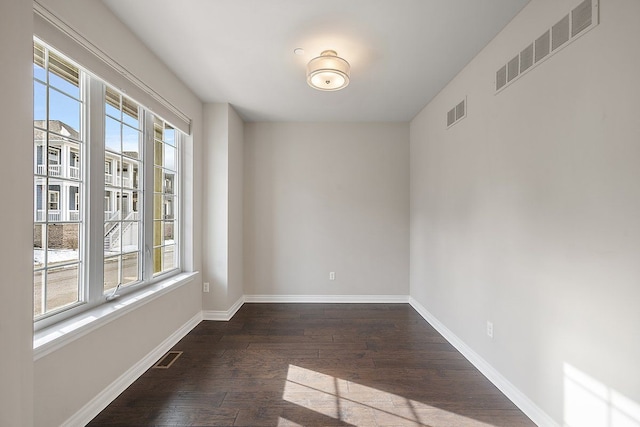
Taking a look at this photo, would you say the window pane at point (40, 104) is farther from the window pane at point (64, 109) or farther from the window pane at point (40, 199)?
the window pane at point (40, 199)

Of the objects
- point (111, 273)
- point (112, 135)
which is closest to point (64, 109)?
point (112, 135)

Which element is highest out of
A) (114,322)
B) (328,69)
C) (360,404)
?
(328,69)

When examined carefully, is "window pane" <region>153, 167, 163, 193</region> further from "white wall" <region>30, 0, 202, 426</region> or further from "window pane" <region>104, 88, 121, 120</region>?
"window pane" <region>104, 88, 121, 120</region>

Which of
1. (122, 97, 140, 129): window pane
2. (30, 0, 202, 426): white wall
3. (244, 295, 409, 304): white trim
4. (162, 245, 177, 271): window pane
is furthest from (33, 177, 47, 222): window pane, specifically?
(244, 295, 409, 304): white trim

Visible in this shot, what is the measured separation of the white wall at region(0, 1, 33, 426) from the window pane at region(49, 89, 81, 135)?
69 centimetres

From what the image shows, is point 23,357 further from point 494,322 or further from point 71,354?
point 494,322

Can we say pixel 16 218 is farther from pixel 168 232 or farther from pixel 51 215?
pixel 168 232

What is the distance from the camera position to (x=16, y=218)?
1.09 meters

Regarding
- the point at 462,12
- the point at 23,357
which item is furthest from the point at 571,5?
the point at 23,357

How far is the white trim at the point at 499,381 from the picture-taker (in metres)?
1.79

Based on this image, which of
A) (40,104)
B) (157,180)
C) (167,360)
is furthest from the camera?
(157,180)

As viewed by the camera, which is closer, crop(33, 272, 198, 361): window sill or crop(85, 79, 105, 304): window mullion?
crop(33, 272, 198, 361): window sill

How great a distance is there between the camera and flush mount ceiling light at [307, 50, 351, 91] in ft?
7.79

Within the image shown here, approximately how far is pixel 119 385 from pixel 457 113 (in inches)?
146
